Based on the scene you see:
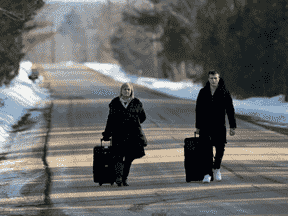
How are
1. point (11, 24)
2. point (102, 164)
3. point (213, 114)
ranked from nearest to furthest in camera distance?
point (102, 164) < point (213, 114) < point (11, 24)

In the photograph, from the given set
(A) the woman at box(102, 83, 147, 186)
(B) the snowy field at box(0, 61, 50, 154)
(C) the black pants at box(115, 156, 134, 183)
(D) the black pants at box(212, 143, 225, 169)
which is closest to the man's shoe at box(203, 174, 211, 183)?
(D) the black pants at box(212, 143, 225, 169)

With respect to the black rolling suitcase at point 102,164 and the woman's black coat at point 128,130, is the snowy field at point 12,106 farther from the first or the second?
the woman's black coat at point 128,130

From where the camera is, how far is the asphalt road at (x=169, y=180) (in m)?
6.95

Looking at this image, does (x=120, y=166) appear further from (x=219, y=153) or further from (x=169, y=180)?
(x=219, y=153)

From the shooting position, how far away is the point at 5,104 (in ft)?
71.6

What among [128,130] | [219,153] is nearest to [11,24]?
[128,130]

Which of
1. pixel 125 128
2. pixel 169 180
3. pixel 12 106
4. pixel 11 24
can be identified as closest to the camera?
pixel 125 128

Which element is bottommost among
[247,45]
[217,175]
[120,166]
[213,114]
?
[217,175]

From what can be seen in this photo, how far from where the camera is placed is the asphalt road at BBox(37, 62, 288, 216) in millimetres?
6949

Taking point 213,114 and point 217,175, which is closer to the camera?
point 213,114

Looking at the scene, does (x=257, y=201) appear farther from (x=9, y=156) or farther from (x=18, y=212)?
(x=9, y=156)

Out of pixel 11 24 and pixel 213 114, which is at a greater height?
pixel 11 24

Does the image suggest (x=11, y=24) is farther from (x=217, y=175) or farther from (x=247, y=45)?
(x=217, y=175)

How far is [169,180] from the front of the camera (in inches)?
350
